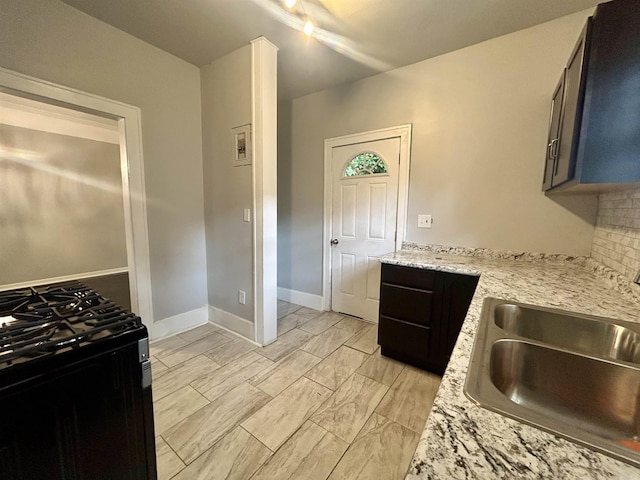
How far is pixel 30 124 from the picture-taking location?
12.0 feet

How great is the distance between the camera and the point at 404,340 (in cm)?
209

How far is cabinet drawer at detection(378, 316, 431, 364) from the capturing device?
199cm

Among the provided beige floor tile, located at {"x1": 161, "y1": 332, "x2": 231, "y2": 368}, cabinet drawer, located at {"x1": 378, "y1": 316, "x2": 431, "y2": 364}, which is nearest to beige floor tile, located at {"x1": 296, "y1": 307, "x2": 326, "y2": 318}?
beige floor tile, located at {"x1": 161, "y1": 332, "x2": 231, "y2": 368}

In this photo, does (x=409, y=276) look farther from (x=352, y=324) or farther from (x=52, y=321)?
(x=52, y=321)

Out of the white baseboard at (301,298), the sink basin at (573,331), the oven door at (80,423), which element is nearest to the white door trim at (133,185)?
the white baseboard at (301,298)

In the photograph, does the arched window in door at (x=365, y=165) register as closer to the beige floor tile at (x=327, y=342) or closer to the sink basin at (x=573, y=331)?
the beige floor tile at (x=327, y=342)

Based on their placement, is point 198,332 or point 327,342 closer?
point 327,342

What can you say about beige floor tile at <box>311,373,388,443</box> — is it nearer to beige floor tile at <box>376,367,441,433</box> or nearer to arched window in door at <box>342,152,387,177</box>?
beige floor tile at <box>376,367,441,433</box>

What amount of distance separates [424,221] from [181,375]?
8.07ft

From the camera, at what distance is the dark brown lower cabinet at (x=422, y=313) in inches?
71.9

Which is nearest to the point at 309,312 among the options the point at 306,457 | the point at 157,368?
the point at 157,368

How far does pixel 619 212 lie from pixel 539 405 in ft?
4.80

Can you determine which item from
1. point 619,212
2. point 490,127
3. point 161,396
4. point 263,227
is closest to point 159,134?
point 263,227

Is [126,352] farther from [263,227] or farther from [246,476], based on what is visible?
[263,227]
